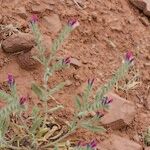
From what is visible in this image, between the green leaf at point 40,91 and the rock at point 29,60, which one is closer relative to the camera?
the green leaf at point 40,91

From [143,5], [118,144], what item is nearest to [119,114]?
[118,144]

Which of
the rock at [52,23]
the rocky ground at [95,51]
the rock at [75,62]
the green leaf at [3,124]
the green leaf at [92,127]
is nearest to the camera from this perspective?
the green leaf at [3,124]

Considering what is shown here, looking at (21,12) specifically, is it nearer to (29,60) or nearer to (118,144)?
(29,60)

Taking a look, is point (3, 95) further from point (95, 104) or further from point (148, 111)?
point (148, 111)

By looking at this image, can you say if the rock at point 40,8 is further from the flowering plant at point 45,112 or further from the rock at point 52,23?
the flowering plant at point 45,112

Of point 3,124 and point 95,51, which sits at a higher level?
point 3,124

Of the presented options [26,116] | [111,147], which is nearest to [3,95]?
[26,116]

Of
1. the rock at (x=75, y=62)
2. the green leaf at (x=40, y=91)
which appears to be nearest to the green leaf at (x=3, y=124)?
the green leaf at (x=40, y=91)
